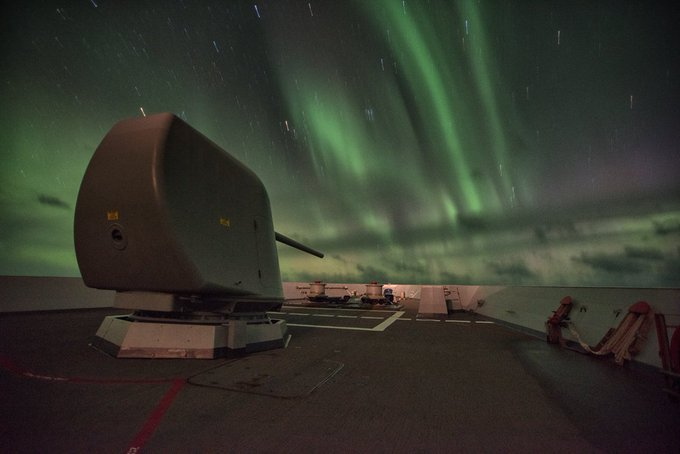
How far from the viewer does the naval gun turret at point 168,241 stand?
11.0 ft

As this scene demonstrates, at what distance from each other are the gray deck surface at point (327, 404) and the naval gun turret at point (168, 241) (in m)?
0.38

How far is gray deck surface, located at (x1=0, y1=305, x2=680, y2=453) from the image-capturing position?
70.1 inches

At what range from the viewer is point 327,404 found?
2.37 metres

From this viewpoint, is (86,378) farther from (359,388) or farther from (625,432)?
(625,432)

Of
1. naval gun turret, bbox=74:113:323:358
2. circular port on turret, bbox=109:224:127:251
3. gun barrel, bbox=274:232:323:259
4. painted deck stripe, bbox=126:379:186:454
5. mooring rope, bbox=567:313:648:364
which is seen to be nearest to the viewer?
painted deck stripe, bbox=126:379:186:454

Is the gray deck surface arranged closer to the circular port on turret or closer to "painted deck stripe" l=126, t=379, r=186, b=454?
"painted deck stripe" l=126, t=379, r=186, b=454

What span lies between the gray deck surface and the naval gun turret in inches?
14.8

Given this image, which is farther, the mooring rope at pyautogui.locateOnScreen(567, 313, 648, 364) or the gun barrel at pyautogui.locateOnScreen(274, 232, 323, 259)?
the gun barrel at pyautogui.locateOnScreen(274, 232, 323, 259)

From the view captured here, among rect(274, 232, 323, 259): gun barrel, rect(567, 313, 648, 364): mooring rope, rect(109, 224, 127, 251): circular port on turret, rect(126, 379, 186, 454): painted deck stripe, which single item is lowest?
rect(126, 379, 186, 454): painted deck stripe

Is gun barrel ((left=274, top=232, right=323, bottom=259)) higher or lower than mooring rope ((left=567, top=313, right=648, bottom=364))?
higher

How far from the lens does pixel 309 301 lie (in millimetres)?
17016

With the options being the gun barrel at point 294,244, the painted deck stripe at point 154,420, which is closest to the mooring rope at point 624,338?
the painted deck stripe at point 154,420

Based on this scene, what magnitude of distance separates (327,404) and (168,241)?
2.57 meters

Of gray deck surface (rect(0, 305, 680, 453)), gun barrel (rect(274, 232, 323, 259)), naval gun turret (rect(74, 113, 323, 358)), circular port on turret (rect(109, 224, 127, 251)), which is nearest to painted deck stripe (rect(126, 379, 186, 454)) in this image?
gray deck surface (rect(0, 305, 680, 453))
